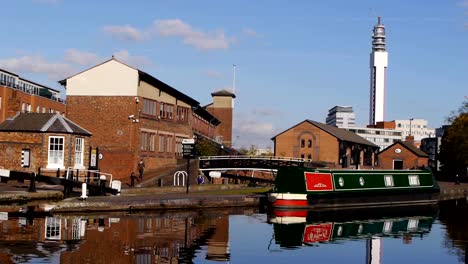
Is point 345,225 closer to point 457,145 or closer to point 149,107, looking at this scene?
point 149,107

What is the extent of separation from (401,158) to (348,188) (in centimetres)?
6054

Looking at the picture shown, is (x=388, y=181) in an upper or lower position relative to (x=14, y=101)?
lower

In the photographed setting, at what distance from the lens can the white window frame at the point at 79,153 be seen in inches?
1554

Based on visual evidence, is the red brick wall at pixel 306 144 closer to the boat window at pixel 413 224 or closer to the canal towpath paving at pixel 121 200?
the canal towpath paving at pixel 121 200

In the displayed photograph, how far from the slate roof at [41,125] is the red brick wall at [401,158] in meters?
63.5

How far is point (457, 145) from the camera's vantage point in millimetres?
79500

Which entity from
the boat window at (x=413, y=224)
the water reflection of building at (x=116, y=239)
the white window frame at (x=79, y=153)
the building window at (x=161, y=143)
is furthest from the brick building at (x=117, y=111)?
the boat window at (x=413, y=224)

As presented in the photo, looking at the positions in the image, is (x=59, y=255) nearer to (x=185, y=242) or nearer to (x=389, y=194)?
(x=185, y=242)

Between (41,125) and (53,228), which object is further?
(41,125)

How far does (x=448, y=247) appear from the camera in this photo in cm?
2173

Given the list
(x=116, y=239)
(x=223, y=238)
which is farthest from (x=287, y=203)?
(x=116, y=239)

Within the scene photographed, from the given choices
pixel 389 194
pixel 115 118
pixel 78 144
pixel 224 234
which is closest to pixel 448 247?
pixel 224 234

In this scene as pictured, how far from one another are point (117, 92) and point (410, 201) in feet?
66.8

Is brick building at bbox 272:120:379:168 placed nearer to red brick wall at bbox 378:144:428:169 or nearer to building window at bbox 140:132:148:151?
red brick wall at bbox 378:144:428:169
